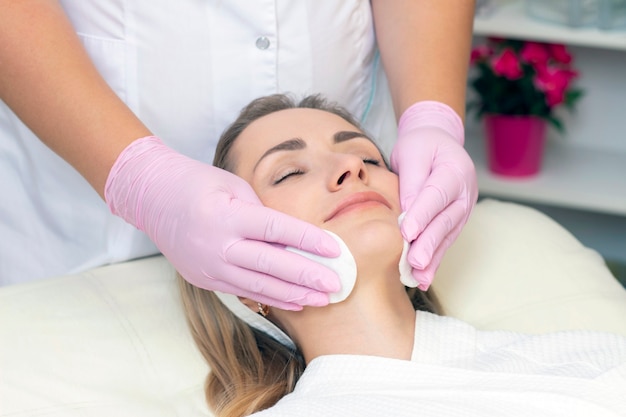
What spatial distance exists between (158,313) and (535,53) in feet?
5.33

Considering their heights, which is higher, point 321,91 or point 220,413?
point 321,91

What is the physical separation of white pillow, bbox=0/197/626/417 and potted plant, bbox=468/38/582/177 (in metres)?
0.87

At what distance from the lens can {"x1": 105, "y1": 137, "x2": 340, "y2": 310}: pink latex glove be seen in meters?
1.29

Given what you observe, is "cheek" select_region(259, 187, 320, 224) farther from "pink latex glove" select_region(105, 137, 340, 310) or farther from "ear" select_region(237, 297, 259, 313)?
"ear" select_region(237, 297, 259, 313)

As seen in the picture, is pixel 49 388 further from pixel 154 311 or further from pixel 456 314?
pixel 456 314

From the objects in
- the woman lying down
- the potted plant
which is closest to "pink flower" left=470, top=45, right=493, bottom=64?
the potted plant

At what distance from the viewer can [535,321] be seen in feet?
5.49

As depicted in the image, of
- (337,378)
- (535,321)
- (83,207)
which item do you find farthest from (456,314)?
(83,207)

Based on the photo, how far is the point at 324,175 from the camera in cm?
142

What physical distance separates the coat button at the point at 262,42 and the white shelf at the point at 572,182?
1.36 meters

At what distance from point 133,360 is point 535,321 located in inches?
28.4

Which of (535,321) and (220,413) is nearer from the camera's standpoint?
(220,413)

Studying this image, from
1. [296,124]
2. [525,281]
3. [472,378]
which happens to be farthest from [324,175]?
[525,281]

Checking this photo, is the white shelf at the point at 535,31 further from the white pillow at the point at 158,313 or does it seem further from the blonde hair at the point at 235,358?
the blonde hair at the point at 235,358
